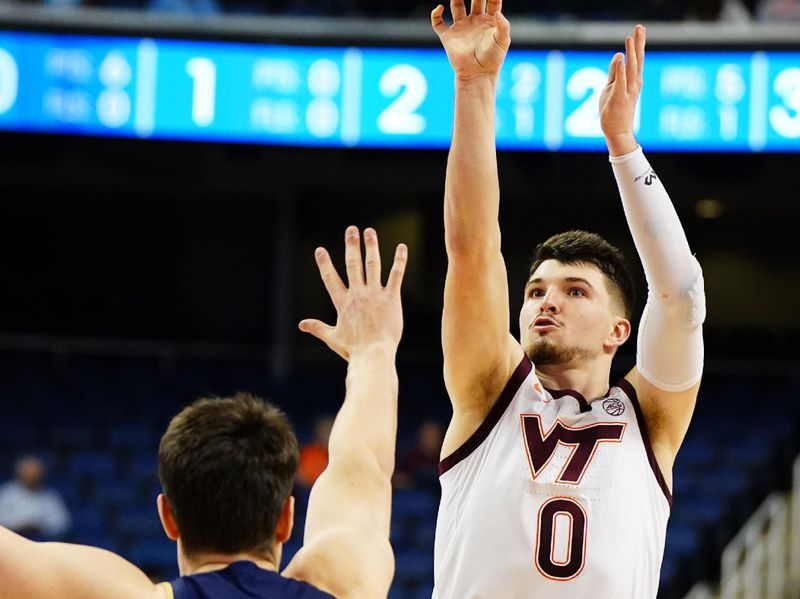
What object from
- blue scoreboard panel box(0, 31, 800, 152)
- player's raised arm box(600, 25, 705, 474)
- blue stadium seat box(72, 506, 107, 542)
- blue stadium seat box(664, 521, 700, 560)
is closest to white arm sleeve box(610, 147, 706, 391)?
player's raised arm box(600, 25, 705, 474)

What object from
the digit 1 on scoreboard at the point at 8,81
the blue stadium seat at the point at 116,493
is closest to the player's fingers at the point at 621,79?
the blue stadium seat at the point at 116,493

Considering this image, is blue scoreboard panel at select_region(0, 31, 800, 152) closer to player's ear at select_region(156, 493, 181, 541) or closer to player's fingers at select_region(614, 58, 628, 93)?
player's fingers at select_region(614, 58, 628, 93)

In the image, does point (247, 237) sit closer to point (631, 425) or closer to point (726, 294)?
point (726, 294)

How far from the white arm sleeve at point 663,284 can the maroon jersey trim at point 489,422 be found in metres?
0.32

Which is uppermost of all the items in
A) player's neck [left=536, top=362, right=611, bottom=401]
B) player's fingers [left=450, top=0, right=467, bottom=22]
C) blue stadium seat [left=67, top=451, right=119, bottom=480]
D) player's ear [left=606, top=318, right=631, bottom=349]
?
player's fingers [left=450, top=0, right=467, bottom=22]

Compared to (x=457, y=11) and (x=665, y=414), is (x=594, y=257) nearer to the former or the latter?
(x=665, y=414)

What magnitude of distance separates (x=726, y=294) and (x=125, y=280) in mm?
7157

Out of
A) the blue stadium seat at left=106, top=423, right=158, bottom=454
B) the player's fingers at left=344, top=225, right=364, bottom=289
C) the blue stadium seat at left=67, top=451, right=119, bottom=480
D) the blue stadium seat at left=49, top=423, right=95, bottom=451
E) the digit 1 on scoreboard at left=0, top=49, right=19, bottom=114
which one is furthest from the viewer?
the blue stadium seat at left=49, top=423, right=95, bottom=451

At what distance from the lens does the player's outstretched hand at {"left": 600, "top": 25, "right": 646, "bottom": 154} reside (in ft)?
10.6

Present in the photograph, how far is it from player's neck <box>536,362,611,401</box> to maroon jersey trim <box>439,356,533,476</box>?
6.8 inches

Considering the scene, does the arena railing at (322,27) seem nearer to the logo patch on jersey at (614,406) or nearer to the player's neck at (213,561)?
the logo patch on jersey at (614,406)

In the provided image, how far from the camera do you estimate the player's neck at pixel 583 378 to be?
3.40 m

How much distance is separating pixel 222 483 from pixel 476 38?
1509mm

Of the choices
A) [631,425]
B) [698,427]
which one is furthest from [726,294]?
[631,425]
